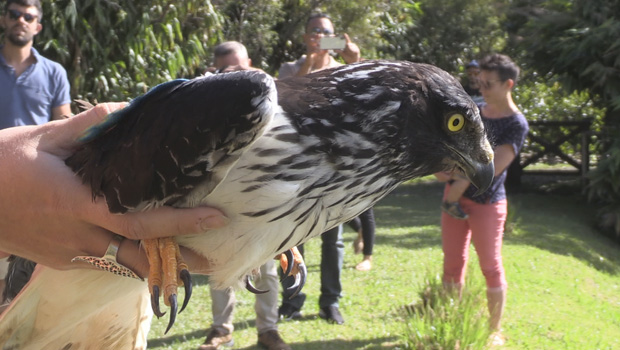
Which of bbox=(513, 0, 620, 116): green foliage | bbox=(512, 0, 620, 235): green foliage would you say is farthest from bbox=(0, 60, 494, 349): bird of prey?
bbox=(513, 0, 620, 116): green foliage

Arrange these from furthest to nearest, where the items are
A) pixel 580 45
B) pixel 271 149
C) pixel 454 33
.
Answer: pixel 454 33
pixel 580 45
pixel 271 149

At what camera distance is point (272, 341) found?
5.82 metres

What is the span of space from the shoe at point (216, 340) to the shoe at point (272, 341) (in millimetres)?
275

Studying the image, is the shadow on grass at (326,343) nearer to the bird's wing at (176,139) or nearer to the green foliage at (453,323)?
the green foliage at (453,323)

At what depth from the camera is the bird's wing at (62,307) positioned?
2.65m

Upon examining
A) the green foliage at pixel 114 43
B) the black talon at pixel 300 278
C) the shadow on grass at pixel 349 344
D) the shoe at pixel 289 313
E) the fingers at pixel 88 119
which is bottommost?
the shoe at pixel 289 313

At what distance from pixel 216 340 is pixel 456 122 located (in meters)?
3.88

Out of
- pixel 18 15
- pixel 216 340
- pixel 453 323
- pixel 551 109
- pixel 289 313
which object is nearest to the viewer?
pixel 453 323

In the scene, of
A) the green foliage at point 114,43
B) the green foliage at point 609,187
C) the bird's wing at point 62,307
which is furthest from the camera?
the green foliage at point 609,187

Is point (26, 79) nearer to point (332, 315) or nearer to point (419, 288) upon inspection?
point (332, 315)

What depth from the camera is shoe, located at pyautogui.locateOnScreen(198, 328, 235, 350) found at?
19.0 feet

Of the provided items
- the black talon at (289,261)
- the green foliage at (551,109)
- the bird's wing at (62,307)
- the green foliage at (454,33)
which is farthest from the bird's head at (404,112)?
the green foliage at (454,33)

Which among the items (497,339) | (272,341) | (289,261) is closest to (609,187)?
(497,339)

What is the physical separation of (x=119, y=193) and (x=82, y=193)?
149 millimetres
